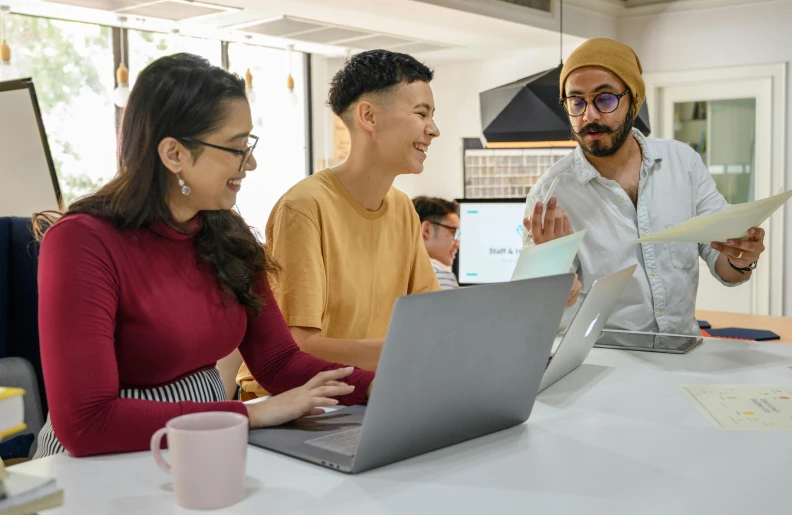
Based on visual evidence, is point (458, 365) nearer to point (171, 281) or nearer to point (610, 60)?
point (171, 281)

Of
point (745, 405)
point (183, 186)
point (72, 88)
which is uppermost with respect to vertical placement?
point (72, 88)

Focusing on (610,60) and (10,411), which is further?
(610,60)

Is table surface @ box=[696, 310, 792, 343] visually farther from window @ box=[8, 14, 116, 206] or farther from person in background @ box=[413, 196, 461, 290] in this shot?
window @ box=[8, 14, 116, 206]

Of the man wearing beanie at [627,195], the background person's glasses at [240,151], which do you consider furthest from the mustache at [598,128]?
the background person's glasses at [240,151]

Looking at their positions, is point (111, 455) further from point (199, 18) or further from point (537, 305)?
point (199, 18)

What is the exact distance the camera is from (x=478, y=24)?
17.2 feet

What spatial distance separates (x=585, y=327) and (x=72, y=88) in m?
5.13

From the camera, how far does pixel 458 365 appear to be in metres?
1.00

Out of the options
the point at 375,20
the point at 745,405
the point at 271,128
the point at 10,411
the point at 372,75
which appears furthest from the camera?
the point at 271,128

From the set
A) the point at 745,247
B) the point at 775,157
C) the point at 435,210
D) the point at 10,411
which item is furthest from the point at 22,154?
the point at 775,157

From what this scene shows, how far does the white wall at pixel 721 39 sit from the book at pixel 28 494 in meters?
5.58

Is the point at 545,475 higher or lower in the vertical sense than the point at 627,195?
lower

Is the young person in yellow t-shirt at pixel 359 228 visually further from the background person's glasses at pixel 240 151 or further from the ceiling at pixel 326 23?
the ceiling at pixel 326 23

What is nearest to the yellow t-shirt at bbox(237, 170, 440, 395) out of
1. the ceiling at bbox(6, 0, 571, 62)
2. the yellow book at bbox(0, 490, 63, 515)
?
the yellow book at bbox(0, 490, 63, 515)
